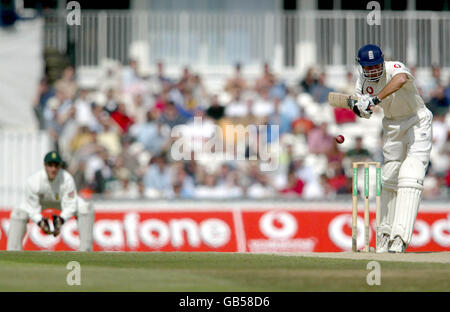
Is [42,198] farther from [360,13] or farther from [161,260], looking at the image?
[360,13]

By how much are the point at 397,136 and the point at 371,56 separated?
1.02 metres

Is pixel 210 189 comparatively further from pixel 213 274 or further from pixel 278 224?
pixel 213 274

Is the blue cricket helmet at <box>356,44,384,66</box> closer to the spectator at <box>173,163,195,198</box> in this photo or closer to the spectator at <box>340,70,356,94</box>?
the spectator at <box>173,163,195,198</box>

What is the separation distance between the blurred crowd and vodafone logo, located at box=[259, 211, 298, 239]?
0.57 meters

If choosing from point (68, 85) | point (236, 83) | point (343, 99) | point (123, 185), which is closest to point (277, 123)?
point (236, 83)

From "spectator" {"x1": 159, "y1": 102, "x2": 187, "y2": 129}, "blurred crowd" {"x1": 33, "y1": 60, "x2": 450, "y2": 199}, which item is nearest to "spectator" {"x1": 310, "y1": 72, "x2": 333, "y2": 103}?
"blurred crowd" {"x1": 33, "y1": 60, "x2": 450, "y2": 199}

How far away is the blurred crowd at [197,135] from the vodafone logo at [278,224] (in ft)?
1.86

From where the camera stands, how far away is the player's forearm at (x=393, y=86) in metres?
11.2

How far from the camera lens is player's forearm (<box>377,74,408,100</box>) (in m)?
11.2

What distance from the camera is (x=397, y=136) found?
11961 millimetres

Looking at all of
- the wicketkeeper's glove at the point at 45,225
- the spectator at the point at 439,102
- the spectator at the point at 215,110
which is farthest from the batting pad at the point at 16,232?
the spectator at the point at 439,102

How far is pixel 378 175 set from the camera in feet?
39.5

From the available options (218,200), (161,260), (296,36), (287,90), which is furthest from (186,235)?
(296,36)

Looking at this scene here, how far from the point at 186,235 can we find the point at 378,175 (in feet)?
19.0
